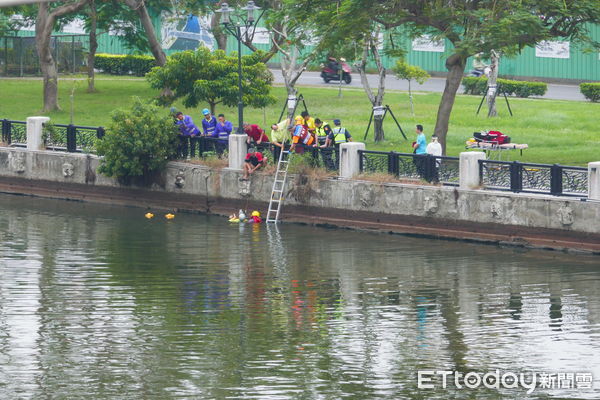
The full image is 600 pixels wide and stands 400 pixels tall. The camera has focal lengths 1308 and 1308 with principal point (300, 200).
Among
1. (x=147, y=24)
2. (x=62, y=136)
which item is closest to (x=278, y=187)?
(x=62, y=136)

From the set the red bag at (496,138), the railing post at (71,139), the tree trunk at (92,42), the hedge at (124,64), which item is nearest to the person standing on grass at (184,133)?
the railing post at (71,139)

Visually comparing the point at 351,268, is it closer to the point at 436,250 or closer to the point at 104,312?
the point at 436,250

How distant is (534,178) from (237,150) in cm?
848

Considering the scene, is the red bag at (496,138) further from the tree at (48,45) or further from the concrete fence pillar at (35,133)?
the tree at (48,45)

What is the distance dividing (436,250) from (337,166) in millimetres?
4751

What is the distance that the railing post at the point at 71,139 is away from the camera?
38.4 meters

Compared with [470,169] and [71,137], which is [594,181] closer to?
[470,169]

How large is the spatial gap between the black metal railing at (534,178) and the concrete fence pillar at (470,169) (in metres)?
0.12

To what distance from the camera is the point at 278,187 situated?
34281mm

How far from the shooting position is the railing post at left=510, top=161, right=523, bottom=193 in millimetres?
30625

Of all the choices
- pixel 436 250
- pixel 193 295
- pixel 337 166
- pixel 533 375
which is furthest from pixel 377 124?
pixel 533 375

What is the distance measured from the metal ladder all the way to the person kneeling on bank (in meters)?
0.60

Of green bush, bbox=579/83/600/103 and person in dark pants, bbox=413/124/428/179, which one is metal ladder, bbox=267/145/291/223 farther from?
green bush, bbox=579/83/600/103

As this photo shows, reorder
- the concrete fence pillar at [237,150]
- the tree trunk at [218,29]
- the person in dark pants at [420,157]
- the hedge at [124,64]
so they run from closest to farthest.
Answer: the person in dark pants at [420,157], the concrete fence pillar at [237,150], the tree trunk at [218,29], the hedge at [124,64]
